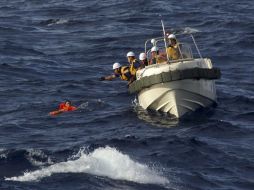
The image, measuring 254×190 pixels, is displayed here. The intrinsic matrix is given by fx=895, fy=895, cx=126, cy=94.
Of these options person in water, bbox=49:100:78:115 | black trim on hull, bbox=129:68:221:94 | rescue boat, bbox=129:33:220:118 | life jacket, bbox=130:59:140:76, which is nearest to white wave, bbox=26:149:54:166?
person in water, bbox=49:100:78:115

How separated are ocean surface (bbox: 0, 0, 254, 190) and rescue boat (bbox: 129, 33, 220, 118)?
474 mm

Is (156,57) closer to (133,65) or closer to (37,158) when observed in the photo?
(133,65)

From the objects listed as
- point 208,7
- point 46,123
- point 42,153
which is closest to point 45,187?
point 42,153

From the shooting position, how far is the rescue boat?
99.5 ft

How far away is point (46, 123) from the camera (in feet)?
101

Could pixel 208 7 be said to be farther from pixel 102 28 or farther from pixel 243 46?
pixel 243 46

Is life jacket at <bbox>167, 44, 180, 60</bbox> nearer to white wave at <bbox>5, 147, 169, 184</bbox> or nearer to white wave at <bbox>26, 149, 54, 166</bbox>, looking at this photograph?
white wave at <bbox>5, 147, 169, 184</bbox>

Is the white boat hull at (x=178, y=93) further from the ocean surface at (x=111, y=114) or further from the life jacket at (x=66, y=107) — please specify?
the life jacket at (x=66, y=107)

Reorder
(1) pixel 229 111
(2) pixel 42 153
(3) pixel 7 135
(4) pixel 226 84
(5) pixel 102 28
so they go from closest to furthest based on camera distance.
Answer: (2) pixel 42 153 → (3) pixel 7 135 → (1) pixel 229 111 → (4) pixel 226 84 → (5) pixel 102 28

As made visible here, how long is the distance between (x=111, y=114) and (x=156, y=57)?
2594 millimetres

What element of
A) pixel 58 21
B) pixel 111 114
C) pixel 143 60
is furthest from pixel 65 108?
pixel 58 21

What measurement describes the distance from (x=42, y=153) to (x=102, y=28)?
2346 centimetres

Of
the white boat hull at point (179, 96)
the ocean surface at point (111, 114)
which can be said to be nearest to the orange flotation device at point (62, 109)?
the ocean surface at point (111, 114)

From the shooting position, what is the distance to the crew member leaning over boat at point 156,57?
105 ft
